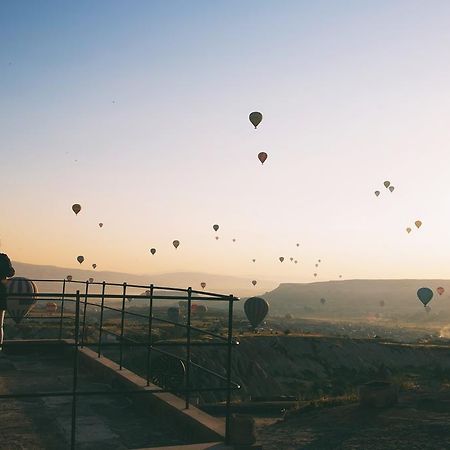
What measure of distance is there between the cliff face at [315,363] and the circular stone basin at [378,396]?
24.5 m

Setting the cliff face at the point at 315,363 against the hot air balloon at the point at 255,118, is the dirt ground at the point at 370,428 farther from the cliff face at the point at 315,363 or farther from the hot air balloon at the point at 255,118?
the hot air balloon at the point at 255,118

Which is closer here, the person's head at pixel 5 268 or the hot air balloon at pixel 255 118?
the person's head at pixel 5 268

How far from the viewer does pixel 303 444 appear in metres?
11.6

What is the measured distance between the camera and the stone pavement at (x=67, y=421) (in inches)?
233

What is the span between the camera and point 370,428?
12.4 metres

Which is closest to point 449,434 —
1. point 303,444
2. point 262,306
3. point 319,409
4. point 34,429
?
point 303,444

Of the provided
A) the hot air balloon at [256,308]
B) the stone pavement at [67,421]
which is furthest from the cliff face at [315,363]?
the stone pavement at [67,421]

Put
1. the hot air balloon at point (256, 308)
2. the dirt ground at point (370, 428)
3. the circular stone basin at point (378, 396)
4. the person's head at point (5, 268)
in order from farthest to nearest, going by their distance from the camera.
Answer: the hot air balloon at point (256, 308) → the circular stone basin at point (378, 396) → the dirt ground at point (370, 428) → the person's head at point (5, 268)

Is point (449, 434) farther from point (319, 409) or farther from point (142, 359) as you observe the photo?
point (142, 359)

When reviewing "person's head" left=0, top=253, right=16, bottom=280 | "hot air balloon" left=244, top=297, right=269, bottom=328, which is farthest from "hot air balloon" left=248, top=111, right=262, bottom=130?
"person's head" left=0, top=253, right=16, bottom=280

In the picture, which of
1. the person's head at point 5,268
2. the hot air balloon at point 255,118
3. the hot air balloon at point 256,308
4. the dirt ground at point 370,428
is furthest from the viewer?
the hot air balloon at point 256,308

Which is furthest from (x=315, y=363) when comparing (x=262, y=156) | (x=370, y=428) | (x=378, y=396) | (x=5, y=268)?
(x=5, y=268)

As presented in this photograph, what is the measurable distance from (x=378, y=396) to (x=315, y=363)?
137 ft

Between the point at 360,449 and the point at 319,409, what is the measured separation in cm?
593
